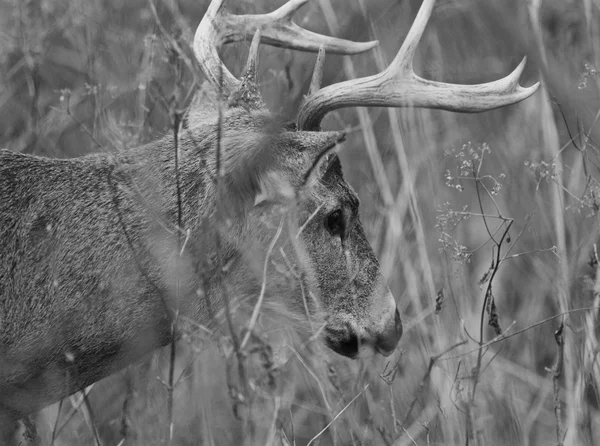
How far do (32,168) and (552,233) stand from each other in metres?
3.56

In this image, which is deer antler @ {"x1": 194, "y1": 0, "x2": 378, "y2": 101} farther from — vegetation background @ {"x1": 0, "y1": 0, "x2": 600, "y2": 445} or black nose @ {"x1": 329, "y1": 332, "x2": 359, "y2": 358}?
black nose @ {"x1": 329, "y1": 332, "x2": 359, "y2": 358}

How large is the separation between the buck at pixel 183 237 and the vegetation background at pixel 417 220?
0.28 m

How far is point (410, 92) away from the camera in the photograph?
4.77 meters

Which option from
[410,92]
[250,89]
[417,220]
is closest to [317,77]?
[250,89]

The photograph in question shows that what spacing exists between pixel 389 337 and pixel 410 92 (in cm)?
125

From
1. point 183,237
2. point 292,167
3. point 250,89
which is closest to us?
point 183,237

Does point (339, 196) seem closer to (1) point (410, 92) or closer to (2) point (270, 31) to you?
(1) point (410, 92)

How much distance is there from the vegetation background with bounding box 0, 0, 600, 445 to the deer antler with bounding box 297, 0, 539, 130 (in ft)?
0.76

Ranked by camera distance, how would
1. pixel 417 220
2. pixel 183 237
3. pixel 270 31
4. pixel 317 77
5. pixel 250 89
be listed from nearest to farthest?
pixel 183 237
pixel 250 89
pixel 317 77
pixel 270 31
pixel 417 220

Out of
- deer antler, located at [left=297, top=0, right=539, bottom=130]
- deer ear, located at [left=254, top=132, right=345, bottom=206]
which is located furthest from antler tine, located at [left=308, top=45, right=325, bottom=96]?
deer ear, located at [left=254, top=132, right=345, bottom=206]

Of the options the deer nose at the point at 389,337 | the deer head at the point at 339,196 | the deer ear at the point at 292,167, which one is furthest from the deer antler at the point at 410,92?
the deer nose at the point at 389,337

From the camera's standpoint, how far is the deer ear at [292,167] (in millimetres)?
4469

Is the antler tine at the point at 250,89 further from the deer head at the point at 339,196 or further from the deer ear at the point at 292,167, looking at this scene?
the deer ear at the point at 292,167

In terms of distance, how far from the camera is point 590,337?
498 centimetres
